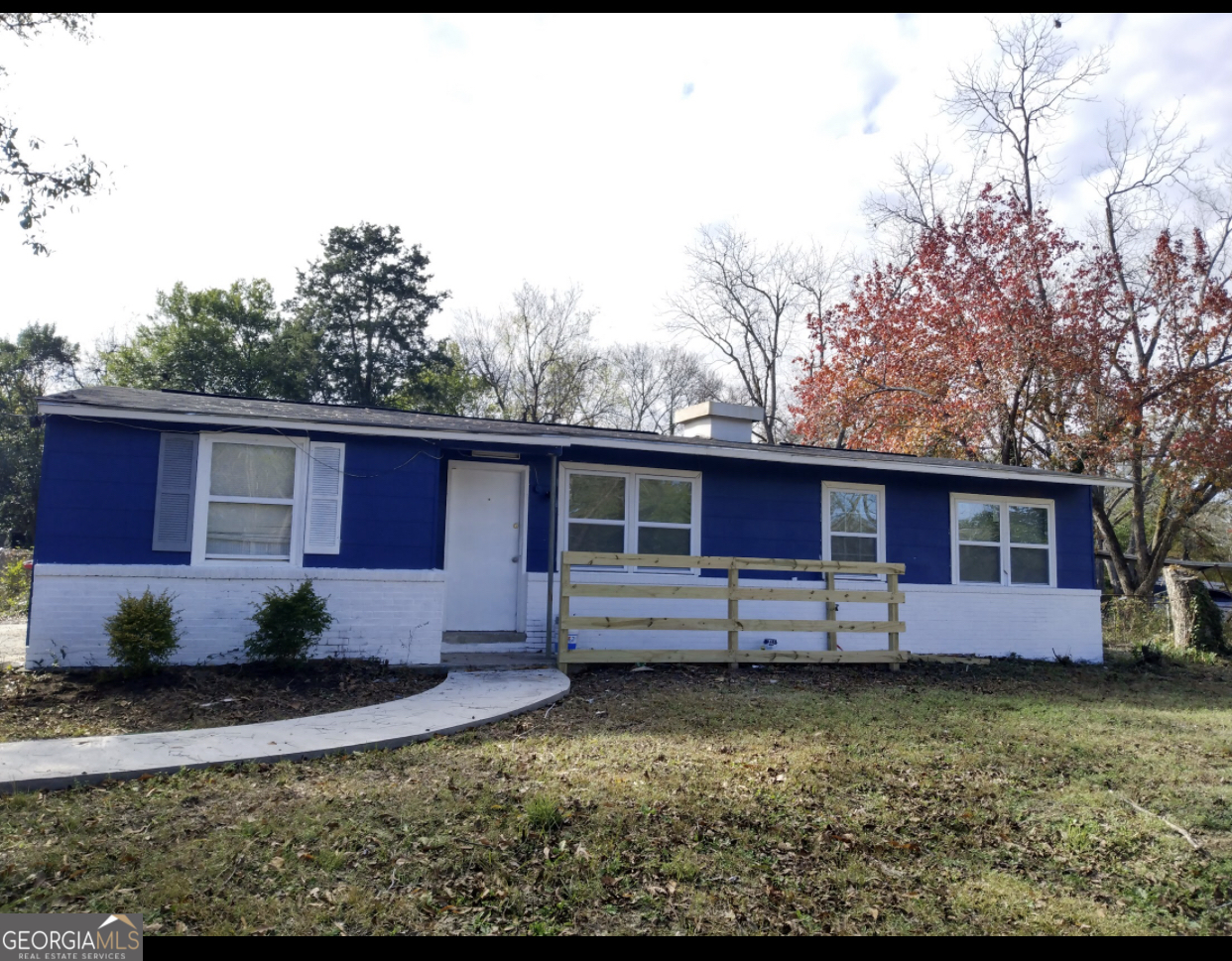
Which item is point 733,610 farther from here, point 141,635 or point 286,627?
point 141,635

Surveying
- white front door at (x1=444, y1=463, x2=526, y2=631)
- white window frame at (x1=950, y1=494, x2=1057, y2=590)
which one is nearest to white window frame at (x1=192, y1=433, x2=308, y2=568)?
white front door at (x1=444, y1=463, x2=526, y2=631)

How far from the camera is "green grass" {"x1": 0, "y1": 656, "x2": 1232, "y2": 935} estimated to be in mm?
3619

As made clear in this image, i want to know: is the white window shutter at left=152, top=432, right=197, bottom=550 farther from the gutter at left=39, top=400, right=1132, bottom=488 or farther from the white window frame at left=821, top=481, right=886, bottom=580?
the white window frame at left=821, top=481, right=886, bottom=580

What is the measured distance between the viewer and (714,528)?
11062 millimetres

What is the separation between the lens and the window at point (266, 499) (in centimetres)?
Answer: 872

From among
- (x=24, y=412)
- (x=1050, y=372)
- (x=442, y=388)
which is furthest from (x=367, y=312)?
(x=1050, y=372)

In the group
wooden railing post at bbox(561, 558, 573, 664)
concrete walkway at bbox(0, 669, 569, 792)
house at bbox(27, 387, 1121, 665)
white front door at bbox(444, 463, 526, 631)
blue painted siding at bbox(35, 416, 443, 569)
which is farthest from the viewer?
white front door at bbox(444, 463, 526, 631)

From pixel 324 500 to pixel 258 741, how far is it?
3.61 metres

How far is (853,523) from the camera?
11875 millimetres

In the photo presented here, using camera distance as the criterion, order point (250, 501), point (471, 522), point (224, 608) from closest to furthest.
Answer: point (224, 608)
point (250, 501)
point (471, 522)

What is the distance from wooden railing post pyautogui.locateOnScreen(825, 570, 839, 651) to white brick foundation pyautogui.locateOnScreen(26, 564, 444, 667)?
4.60 metres

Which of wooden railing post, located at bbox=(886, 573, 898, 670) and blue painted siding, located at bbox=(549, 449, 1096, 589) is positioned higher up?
blue painted siding, located at bbox=(549, 449, 1096, 589)
